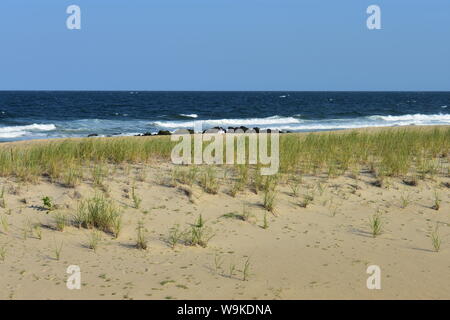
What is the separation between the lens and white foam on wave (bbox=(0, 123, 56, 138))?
32.6 m

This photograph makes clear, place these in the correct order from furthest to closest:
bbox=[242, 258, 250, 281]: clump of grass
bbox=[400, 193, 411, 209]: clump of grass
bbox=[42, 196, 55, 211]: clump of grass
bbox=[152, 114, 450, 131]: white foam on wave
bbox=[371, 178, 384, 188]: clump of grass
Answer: bbox=[152, 114, 450, 131]: white foam on wave
bbox=[371, 178, 384, 188]: clump of grass
bbox=[400, 193, 411, 209]: clump of grass
bbox=[42, 196, 55, 211]: clump of grass
bbox=[242, 258, 250, 281]: clump of grass

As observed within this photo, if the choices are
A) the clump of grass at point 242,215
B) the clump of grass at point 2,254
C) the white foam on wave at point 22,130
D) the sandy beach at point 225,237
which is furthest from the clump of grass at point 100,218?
the white foam on wave at point 22,130

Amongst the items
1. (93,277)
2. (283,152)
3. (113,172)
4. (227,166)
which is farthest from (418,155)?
(93,277)

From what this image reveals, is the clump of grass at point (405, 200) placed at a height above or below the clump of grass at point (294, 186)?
below

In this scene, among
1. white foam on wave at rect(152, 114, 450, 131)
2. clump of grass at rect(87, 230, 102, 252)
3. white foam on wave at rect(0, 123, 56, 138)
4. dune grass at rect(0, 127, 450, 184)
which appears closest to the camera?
clump of grass at rect(87, 230, 102, 252)

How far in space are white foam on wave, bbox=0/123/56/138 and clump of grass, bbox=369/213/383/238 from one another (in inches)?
1147

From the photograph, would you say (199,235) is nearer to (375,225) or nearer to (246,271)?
(246,271)

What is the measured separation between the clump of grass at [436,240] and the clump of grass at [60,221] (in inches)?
182

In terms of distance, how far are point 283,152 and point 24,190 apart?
4.71 metres

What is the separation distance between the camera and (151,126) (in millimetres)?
40094

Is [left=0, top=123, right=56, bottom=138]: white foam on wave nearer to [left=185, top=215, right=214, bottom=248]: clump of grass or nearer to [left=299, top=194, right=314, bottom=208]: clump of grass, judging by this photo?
[left=299, top=194, right=314, bottom=208]: clump of grass

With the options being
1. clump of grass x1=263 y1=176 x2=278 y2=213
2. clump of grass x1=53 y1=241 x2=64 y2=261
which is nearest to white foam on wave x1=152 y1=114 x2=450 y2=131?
clump of grass x1=263 y1=176 x2=278 y2=213

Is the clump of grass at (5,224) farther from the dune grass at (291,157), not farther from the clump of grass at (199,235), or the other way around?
the clump of grass at (199,235)

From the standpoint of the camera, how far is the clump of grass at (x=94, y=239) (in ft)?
19.0
